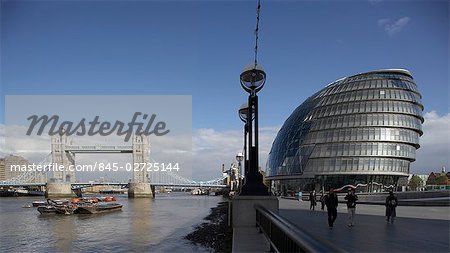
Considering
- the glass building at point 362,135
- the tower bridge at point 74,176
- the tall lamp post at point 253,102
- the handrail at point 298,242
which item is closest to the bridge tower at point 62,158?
the tower bridge at point 74,176

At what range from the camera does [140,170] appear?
13200 cm

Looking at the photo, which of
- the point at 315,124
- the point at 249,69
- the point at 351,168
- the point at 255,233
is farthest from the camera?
the point at 315,124

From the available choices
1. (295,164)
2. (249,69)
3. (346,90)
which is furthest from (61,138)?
(249,69)

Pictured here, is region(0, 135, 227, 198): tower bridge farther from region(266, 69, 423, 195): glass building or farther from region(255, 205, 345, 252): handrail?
region(255, 205, 345, 252): handrail

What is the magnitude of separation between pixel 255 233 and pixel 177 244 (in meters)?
12.2

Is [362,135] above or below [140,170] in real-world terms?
above

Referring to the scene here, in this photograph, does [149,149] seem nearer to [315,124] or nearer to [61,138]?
[61,138]

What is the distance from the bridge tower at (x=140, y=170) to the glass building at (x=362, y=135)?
167 ft

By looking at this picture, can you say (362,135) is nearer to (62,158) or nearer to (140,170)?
(140,170)

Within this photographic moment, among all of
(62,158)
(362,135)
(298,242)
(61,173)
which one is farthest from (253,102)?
(62,158)

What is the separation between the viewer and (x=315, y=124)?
88438 mm

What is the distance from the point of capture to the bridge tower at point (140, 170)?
396ft

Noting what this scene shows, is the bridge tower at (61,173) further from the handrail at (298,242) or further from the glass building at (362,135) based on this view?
the handrail at (298,242)

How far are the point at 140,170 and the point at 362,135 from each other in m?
77.5
